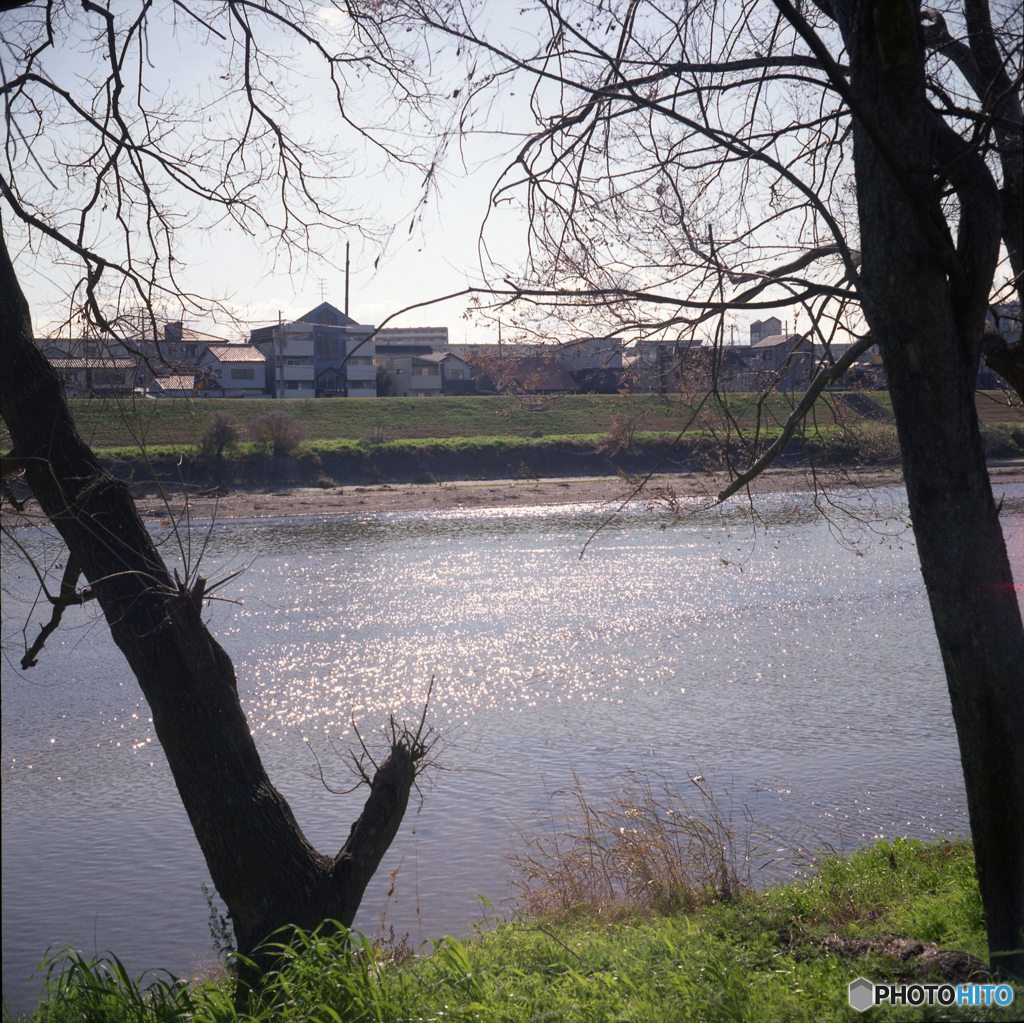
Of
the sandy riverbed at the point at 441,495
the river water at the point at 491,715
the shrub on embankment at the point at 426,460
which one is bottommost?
the river water at the point at 491,715

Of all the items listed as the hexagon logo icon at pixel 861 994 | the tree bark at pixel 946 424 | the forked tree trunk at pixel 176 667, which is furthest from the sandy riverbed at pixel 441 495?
the hexagon logo icon at pixel 861 994

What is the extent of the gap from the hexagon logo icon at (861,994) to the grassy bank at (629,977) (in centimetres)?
4

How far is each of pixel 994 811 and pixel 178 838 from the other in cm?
780

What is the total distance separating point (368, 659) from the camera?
17719 mm

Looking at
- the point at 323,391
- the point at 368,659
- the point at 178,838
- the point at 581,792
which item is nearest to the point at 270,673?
Answer: the point at 368,659

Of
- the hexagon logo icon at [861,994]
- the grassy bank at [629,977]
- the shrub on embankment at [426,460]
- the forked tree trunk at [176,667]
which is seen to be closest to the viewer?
the hexagon logo icon at [861,994]

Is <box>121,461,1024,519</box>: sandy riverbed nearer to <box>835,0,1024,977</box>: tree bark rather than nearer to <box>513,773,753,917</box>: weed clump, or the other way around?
<box>513,773,753,917</box>: weed clump

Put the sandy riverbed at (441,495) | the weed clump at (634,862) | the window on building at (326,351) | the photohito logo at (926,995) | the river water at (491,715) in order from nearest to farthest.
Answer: the photohito logo at (926,995), the weed clump at (634,862), the river water at (491,715), the sandy riverbed at (441,495), the window on building at (326,351)

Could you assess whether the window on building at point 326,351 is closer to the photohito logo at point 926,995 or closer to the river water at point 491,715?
the river water at point 491,715

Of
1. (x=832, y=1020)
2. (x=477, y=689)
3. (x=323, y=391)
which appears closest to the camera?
(x=832, y=1020)

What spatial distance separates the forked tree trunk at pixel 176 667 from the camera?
17.6 ft

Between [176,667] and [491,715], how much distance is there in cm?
887

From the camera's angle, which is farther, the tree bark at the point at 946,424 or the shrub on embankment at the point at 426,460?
the shrub on embankment at the point at 426,460

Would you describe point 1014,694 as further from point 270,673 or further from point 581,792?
point 270,673
